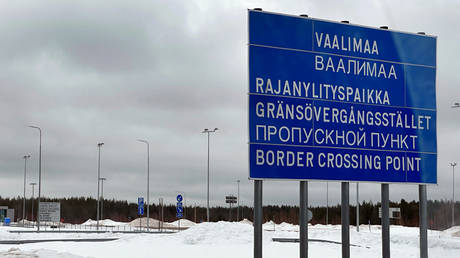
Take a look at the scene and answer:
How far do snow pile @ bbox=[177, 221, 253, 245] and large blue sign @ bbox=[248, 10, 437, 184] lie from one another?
3101 cm

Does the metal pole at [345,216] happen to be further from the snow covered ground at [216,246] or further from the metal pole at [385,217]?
the snow covered ground at [216,246]

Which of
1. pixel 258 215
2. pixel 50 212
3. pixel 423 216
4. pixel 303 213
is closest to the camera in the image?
pixel 258 215

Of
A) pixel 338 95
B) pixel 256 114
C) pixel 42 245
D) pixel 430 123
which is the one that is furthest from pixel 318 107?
pixel 42 245

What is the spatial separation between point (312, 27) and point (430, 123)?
12.4 ft

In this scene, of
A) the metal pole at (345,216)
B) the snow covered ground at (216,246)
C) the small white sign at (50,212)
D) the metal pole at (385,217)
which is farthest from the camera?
the small white sign at (50,212)

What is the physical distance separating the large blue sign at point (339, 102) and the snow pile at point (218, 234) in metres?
31.0

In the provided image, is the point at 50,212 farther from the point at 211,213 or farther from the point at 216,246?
the point at 211,213

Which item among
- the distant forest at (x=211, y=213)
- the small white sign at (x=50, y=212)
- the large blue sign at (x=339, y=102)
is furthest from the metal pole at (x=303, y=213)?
the distant forest at (x=211, y=213)

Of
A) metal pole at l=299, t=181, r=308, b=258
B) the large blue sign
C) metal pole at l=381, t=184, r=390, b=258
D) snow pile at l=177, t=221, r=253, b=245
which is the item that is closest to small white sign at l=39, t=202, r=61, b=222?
snow pile at l=177, t=221, r=253, b=245

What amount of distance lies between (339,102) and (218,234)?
35.4 metres

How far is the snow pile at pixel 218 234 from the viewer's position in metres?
47.2

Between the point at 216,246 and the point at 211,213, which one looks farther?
the point at 211,213

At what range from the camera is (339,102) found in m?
15.4

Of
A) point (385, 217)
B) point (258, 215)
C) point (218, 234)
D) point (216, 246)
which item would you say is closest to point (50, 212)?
point (218, 234)
